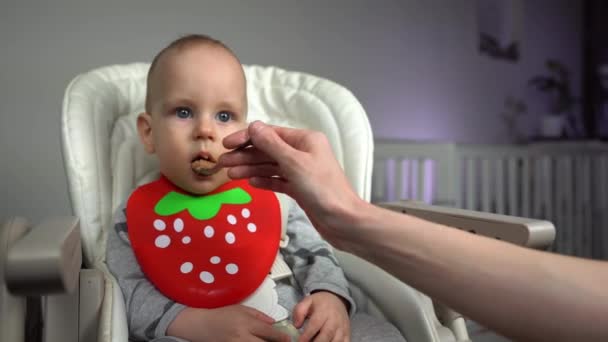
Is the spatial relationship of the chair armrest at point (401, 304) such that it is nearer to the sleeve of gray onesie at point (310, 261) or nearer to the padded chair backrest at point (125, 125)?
the sleeve of gray onesie at point (310, 261)

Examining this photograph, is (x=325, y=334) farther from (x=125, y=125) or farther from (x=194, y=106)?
(x=125, y=125)

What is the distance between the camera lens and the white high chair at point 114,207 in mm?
595

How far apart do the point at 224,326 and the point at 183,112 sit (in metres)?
0.36

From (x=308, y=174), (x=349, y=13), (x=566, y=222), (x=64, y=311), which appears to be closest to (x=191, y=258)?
(x=64, y=311)

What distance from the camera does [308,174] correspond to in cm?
57

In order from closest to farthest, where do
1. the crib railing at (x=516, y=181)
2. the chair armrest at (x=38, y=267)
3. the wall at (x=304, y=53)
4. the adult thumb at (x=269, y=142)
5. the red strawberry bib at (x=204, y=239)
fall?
1. the chair armrest at (x=38, y=267)
2. the adult thumb at (x=269, y=142)
3. the red strawberry bib at (x=204, y=239)
4. the wall at (x=304, y=53)
5. the crib railing at (x=516, y=181)

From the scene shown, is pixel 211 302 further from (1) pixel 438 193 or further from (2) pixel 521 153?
(2) pixel 521 153


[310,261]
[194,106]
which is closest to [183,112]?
[194,106]

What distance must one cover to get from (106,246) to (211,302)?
0.22 m

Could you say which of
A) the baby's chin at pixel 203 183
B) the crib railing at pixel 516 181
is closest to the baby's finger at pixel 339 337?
the baby's chin at pixel 203 183

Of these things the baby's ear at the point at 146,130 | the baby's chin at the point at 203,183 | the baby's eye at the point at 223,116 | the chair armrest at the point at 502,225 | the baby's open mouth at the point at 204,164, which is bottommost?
the chair armrest at the point at 502,225

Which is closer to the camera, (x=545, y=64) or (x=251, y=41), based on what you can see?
(x=251, y=41)

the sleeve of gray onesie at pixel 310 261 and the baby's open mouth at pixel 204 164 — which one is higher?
the baby's open mouth at pixel 204 164

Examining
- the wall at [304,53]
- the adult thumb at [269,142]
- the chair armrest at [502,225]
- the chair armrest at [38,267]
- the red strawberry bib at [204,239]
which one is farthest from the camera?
the wall at [304,53]
